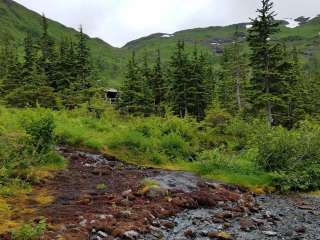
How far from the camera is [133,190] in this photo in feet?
50.1

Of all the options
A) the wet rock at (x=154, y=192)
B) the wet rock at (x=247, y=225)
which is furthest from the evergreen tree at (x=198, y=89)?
the wet rock at (x=247, y=225)

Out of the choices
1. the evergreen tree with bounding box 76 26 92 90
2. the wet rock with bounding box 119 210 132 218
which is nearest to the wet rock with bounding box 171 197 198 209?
the wet rock with bounding box 119 210 132 218

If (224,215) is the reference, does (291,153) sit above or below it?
above

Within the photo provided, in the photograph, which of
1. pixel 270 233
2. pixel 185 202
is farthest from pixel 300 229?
pixel 185 202

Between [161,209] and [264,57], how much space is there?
29456 mm

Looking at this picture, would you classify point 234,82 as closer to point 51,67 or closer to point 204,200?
point 51,67

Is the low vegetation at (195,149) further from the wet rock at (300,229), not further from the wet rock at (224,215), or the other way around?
the wet rock at (300,229)

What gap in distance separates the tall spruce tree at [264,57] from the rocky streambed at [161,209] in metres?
22.1

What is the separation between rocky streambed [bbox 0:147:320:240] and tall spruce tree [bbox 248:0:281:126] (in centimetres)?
2212

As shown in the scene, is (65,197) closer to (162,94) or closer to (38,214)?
(38,214)

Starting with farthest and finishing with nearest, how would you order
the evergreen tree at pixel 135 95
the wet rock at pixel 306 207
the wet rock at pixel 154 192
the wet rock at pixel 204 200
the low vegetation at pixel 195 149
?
the evergreen tree at pixel 135 95 < the low vegetation at pixel 195 149 < the wet rock at pixel 306 207 < the wet rock at pixel 204 200 < the wet rock at pixel 154 192

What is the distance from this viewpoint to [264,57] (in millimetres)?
40125

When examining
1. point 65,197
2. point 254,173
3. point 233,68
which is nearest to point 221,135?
point 254,173

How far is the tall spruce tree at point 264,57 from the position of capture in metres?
39.3
